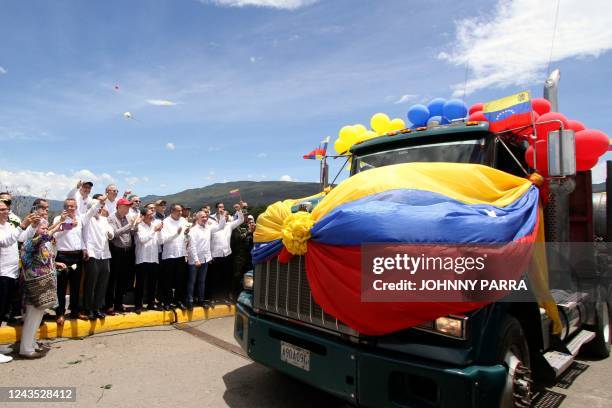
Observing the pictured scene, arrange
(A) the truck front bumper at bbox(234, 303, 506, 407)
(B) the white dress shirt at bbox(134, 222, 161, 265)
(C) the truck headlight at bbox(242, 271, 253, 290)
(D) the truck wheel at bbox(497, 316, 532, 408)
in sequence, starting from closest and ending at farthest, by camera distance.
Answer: (A) the truck front bumper at bbox(234, 303, 506, 407), (D) the truck wheel at bbox(497, 316, 532, 408), (C) the truck headlight at bbox(242, 271, 253, 290), (B) the white dress shirt at bbox(134, 222, 161, 265)

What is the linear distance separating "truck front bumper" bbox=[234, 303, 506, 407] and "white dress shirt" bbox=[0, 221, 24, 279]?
3.83m

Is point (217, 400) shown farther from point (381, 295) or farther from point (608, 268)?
point (608, 268)

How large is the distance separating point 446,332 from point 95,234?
527cm

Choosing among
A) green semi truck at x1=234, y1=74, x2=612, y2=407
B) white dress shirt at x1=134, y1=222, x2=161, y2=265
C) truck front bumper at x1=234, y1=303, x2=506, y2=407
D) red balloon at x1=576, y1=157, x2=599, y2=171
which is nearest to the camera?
truck front bumper at x1=234, y1=303, x2=506, y2=407

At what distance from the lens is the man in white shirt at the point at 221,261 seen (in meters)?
8.18

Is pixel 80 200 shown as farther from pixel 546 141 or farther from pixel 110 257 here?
pixel 546 141

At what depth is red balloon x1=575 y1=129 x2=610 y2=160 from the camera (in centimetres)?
456

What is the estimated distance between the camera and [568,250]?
4707mm

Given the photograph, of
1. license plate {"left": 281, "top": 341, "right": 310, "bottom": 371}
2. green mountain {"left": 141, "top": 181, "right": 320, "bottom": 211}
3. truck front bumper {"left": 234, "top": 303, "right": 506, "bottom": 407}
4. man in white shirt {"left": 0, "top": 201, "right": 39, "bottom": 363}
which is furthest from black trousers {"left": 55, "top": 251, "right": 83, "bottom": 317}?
green mountain {"left": 141, "top": 181, "right": 320, "bottom": 211}

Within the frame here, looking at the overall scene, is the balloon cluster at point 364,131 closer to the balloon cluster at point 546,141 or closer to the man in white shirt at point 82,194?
the balloon cluster at point 546,141

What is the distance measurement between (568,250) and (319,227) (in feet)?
10.3

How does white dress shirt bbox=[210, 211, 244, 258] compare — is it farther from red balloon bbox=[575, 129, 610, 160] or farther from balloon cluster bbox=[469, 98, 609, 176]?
red balloon bbox=[575, 129, 610, 160]

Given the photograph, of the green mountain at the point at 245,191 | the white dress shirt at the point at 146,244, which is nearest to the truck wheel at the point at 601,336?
the white dress shirt at the point at 146,244

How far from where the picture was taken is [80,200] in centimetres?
709
